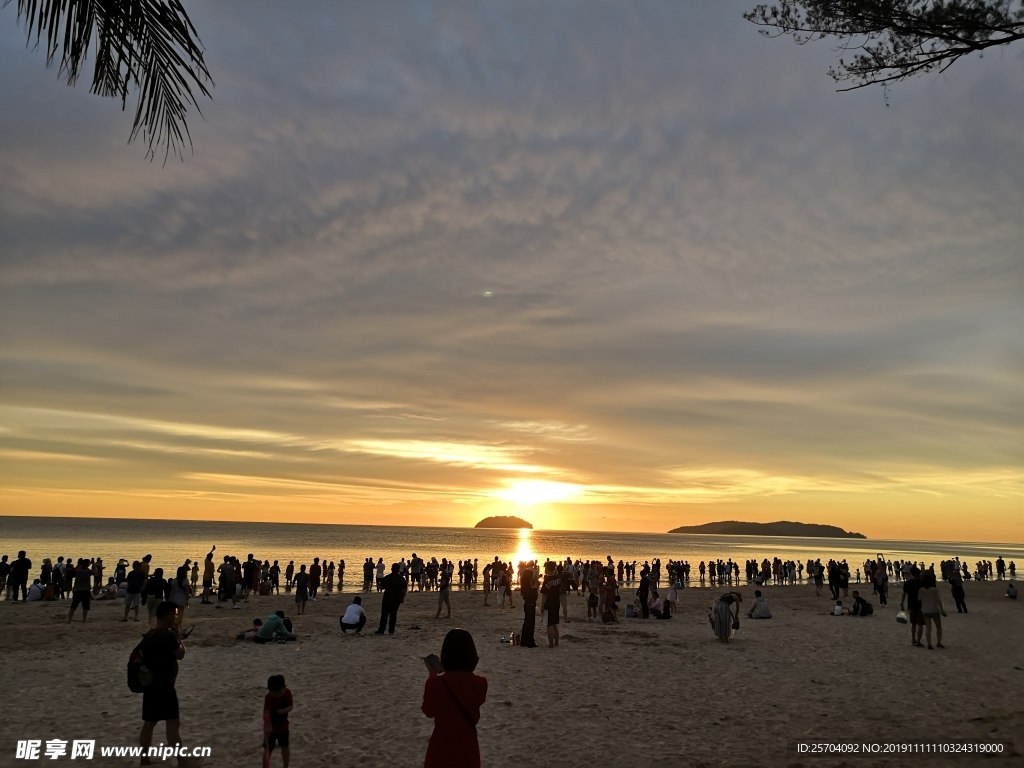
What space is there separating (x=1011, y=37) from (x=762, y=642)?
1384cm

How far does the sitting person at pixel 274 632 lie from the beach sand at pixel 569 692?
357mm

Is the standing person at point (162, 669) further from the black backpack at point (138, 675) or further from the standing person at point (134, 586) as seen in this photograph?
the standing person at point (134, 586)

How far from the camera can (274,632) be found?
14.9m

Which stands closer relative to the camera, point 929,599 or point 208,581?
point 929,599

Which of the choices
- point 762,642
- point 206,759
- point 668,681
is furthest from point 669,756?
point 762,642

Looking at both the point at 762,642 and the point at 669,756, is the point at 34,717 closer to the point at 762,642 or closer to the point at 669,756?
the point at 669,756

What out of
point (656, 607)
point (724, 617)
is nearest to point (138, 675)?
point (724, 617)

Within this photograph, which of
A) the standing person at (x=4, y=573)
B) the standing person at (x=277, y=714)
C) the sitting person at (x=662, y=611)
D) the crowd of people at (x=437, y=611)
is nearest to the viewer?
the crowd of people at (x=437, y=611)

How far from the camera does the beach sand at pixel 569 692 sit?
299 inches

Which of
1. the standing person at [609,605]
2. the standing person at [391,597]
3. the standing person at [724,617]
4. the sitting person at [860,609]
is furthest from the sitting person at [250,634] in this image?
the sitting person at [860,609]

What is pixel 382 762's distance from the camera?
707 cm

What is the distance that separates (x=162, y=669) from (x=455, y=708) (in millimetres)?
3945

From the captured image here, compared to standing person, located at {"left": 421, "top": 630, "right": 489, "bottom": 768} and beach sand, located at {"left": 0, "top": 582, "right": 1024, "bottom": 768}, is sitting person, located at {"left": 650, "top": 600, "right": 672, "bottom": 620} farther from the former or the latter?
standing person, located at {"left": 421, "top": 630, "right": 489, "bottom": 768}

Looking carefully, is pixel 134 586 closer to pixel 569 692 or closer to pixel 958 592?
Answer: pixel 569 692
